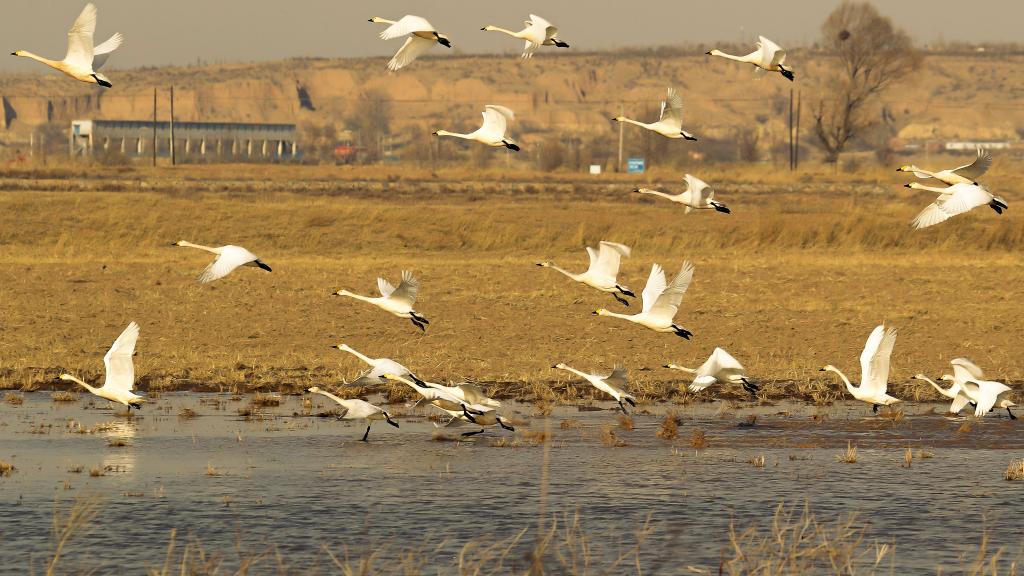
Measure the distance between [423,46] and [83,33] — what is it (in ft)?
11.4

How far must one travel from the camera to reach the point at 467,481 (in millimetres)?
13688

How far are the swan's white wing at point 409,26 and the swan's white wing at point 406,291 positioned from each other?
7.93 feet

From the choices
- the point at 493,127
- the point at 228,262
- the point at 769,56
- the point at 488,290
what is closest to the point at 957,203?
the point at 769,56

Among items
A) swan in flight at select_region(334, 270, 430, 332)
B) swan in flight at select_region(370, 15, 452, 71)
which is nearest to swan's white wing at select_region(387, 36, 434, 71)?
swan in flight at select_region(370, 15, 452, 71)

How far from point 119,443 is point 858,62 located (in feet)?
298

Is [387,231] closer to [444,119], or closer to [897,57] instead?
[897,57]

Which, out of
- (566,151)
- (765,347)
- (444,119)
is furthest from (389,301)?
(444,119)

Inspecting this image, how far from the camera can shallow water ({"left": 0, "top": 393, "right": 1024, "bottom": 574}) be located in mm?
11586

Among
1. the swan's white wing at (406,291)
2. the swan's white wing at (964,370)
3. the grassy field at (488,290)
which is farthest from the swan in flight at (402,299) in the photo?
the swan's white wing at (964,370)

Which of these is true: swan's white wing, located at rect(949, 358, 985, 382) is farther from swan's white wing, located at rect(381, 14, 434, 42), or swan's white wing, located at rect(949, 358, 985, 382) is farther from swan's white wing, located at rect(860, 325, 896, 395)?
swan's white wing, located at rect(381, 14, 434, 42)

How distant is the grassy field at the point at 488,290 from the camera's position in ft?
68.4

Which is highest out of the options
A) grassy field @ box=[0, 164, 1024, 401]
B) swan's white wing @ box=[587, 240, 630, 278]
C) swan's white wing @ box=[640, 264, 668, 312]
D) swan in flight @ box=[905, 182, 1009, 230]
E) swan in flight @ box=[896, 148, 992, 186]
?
swan in flight @ box=[896, 148, 992, 186]

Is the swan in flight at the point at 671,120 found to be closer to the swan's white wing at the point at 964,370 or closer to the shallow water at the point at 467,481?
the shallow water at the point at 467,481

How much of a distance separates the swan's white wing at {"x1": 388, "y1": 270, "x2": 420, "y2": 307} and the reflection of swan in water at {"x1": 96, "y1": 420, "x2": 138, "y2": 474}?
2936mm
